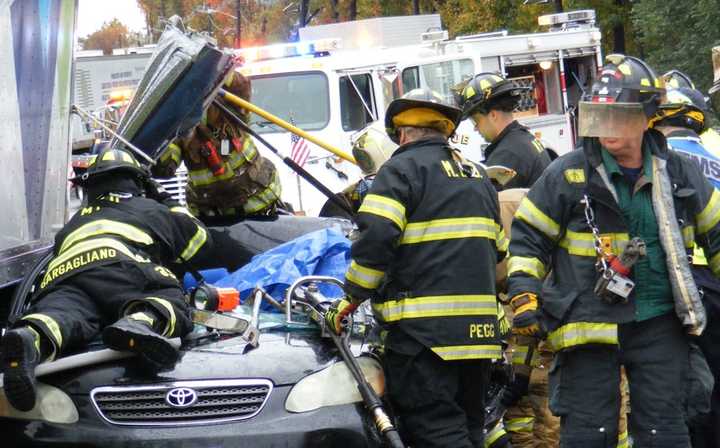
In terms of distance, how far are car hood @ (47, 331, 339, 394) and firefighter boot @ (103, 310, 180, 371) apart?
63 millimetres

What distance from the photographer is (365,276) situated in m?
4.81

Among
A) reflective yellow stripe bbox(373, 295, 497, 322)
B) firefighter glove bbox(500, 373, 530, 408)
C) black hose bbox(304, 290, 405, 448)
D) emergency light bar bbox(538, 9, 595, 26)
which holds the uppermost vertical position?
emergency light bar bbox(538, 9, 595, 26)

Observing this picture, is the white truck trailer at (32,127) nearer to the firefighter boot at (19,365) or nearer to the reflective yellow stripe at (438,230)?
the firefighter boot at (19,365)

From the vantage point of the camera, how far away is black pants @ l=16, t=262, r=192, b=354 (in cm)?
494

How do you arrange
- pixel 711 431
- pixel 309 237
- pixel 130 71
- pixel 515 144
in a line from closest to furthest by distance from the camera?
pixel 711 431 < pixel 309 237 < pixel 515 144 < pixel 130 71

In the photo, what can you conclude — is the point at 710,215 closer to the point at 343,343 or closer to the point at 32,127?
the point at 343,343

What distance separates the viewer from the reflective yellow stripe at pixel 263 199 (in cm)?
709

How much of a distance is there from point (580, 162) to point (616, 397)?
94cm

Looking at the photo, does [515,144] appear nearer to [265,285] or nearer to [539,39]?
[265,285]

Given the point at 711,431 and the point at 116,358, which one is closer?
the point at 116,358

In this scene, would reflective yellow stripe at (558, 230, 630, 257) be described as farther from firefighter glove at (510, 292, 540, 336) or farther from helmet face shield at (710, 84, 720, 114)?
helmet face shield at (710, 84, 720, 114)

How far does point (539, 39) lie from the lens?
1625 cm

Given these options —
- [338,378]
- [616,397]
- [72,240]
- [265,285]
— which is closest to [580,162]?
[616,397]

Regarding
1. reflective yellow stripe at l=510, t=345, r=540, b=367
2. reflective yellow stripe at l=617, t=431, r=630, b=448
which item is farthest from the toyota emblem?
reflective yellow stripe at l=510, t=345, r=540, b=367
